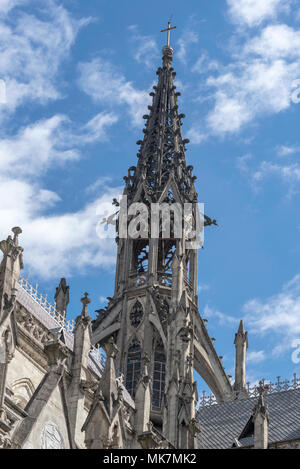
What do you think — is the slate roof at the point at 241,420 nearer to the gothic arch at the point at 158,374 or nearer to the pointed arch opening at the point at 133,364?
the gothic arch at the point at 158,374

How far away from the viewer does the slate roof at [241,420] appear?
39125 millimetres

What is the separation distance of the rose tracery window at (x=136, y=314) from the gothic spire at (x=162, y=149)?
19.2ft

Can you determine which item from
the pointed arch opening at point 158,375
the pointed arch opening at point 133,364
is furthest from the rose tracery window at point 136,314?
the pointed arch opening at point 158,375

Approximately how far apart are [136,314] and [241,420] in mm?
10010

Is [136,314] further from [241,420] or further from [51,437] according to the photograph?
[51,437]

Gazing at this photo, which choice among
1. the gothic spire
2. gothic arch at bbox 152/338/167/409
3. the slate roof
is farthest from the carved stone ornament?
the gothic spire

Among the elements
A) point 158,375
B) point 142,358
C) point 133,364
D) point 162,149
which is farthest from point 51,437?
point 162,149

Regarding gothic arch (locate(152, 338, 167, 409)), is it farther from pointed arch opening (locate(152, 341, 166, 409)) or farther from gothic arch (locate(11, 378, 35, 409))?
gothic arch (locate(11, 378, 35, 409))

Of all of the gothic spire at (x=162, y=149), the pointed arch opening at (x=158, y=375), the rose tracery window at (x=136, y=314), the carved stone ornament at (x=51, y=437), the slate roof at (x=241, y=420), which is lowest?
the carved stone ornament at (x=51, y=437)

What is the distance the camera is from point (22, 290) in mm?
34719

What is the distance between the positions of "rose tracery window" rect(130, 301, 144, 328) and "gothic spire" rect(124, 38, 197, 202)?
5851mm

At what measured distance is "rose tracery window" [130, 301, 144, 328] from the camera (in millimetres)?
49531

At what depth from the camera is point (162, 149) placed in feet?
185

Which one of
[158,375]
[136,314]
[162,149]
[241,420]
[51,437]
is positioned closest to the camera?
[51,437]
